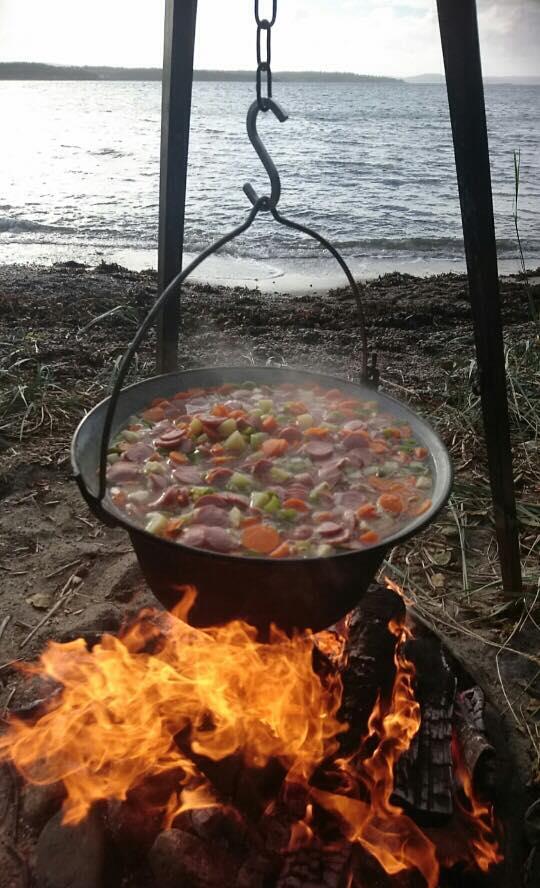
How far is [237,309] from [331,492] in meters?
5.27

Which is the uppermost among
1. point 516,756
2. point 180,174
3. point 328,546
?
point 180,174

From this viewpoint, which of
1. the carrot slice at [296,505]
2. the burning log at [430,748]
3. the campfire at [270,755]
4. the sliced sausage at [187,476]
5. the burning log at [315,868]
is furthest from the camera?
the sliced sausage at [187,476]

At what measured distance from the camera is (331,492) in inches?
98.6

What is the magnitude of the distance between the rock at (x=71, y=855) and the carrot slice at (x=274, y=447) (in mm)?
1378

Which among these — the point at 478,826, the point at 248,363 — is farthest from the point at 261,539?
the point at 248,363

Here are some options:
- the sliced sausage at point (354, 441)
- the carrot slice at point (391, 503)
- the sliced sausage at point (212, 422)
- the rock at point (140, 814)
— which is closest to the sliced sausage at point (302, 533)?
the carrot slice at point (391, 503)

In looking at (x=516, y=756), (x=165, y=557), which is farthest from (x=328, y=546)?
(x=516, y=756)

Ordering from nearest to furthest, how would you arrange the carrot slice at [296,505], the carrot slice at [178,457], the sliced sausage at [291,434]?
the carrot slice at [296,505] → the carrot slice at [178,457] → the sliced sausage at [291,434]

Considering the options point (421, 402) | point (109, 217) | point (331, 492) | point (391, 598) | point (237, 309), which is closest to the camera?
point (331, 492)

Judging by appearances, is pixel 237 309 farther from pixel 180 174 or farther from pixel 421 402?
pixel 180 174

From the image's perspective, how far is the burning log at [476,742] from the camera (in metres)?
2.44

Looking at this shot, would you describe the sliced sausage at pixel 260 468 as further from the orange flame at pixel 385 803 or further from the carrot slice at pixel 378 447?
the orange flame at pixel 385 803

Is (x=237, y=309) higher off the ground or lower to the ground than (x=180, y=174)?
lower

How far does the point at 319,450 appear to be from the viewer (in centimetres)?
267
